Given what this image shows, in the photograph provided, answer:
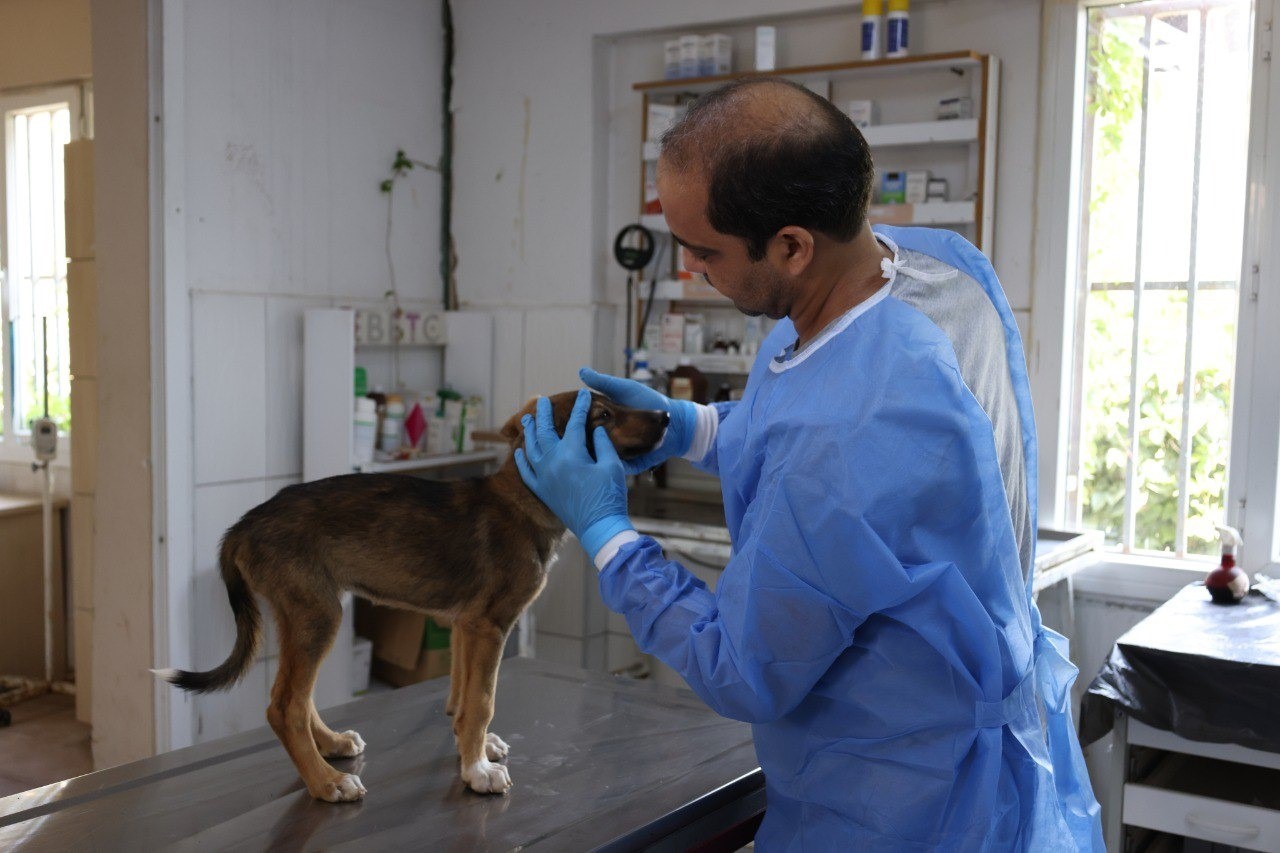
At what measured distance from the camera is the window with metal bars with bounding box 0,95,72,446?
5.11 m

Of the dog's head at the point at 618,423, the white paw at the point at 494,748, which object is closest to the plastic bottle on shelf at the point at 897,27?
the dog's head at the point at 618,423

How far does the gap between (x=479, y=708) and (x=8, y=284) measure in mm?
4542

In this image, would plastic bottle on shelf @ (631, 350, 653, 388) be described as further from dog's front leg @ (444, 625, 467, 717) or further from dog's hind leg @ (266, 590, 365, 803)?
dog's hind leg @ (266, 590, 365, 803)

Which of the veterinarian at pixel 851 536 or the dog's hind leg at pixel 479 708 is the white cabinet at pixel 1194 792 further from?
the dog's hind leg at pixel 479 708

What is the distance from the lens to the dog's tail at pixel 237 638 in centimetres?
172

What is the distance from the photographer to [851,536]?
123 cm

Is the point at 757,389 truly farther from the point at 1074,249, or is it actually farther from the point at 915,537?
the point at 1074,249

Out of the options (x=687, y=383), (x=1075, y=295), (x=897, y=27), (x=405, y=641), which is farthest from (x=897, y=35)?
(x=405, y=641)

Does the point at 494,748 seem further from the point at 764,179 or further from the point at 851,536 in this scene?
the point at 764,179

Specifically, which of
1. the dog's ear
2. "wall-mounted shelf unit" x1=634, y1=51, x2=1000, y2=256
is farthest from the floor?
"wall-mounted shelf unit" x1=634, y1=51, x2=1000, y2=256

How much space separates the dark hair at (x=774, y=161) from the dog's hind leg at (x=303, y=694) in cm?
86

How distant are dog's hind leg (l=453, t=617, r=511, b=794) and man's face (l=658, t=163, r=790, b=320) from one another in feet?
2.29

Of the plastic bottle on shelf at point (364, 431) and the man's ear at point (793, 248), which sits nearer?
the man's ear at point (793, 248)

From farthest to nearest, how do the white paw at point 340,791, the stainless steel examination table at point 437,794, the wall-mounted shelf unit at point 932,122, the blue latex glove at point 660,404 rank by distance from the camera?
the wall-mounted shelf unit at point 932,122 < the blue latex glove at point 660,404 < the white paw at point 340,791 < the stainless steel examination table at point 437,794
